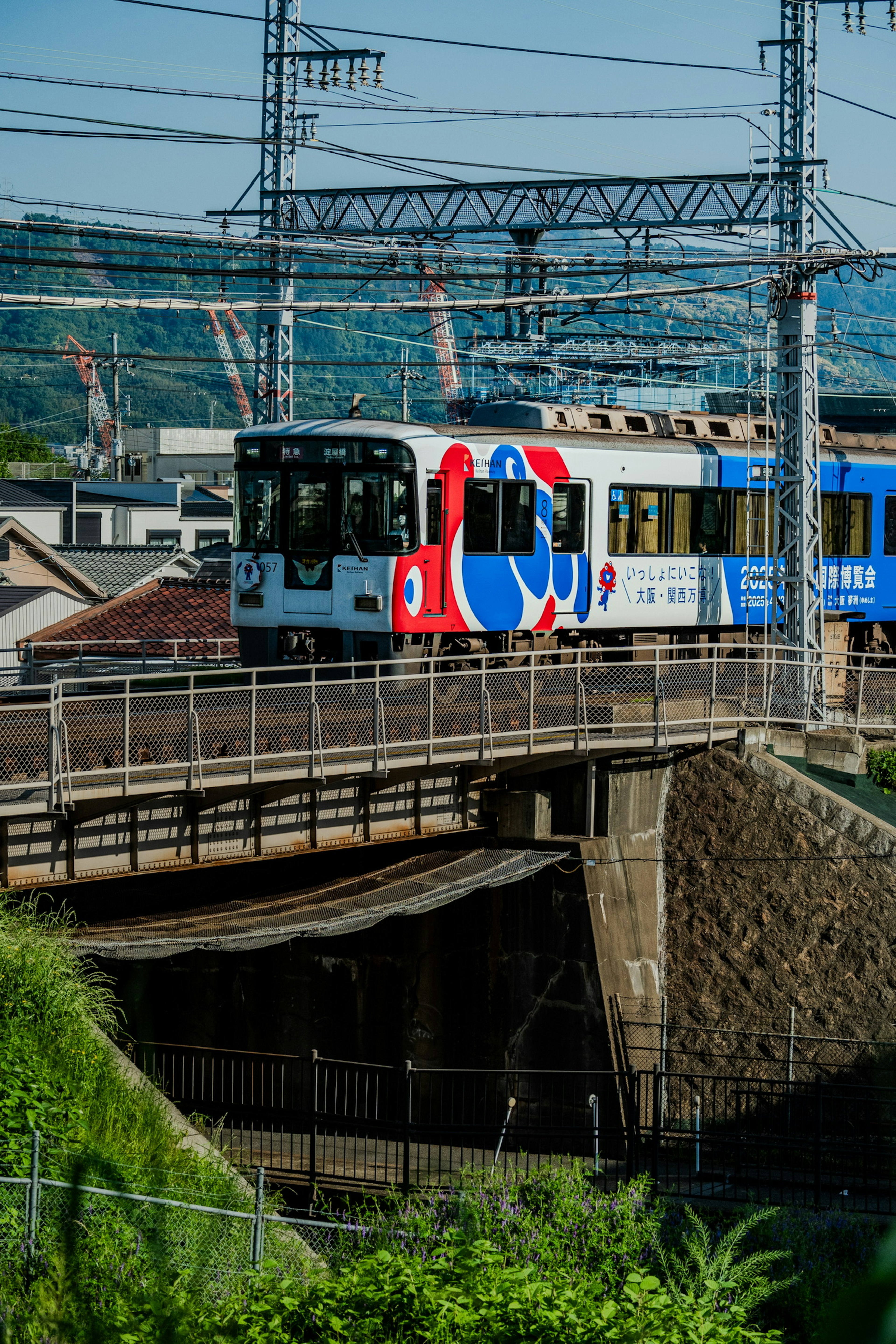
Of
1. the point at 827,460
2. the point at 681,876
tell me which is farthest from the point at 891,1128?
the point at 827,460

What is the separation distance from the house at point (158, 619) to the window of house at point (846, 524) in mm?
13094

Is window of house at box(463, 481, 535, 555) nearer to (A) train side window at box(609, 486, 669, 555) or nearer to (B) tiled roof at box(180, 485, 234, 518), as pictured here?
(A) train side window at box(609, 486, 669, 555)

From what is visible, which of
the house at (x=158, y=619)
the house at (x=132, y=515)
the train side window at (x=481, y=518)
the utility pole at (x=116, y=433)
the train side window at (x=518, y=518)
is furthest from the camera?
the utility pole at (x=116, y=433)

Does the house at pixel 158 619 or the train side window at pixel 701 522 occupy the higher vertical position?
the train side window at pixel 701 522

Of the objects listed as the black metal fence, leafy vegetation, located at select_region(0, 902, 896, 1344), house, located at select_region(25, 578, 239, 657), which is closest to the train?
the black metal fence

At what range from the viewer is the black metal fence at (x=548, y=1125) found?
53.7ft

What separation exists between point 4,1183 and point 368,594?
11.6 metres

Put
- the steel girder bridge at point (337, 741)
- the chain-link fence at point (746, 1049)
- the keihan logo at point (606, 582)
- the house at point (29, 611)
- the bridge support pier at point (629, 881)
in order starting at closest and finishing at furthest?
the steel girder bridge at point (337, 741) → the chain-link fence at point (746, 1049) → the bridge support pier at point (629, 881) → the keihan logo at point (606, 582) → the house at point (29, 611)

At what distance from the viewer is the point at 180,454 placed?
116875 millimetres

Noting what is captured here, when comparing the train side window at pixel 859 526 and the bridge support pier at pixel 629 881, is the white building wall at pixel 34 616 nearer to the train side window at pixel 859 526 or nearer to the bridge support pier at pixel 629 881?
the train side window at pixel 859 526

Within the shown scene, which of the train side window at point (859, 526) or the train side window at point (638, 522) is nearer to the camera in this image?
the train side window at point (638, 522)

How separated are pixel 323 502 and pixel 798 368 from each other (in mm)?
7250

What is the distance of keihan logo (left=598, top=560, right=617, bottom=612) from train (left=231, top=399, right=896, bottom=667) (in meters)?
0.04

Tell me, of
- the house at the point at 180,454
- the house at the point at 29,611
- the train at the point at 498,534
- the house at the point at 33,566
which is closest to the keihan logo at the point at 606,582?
the train at the point at 498,534
